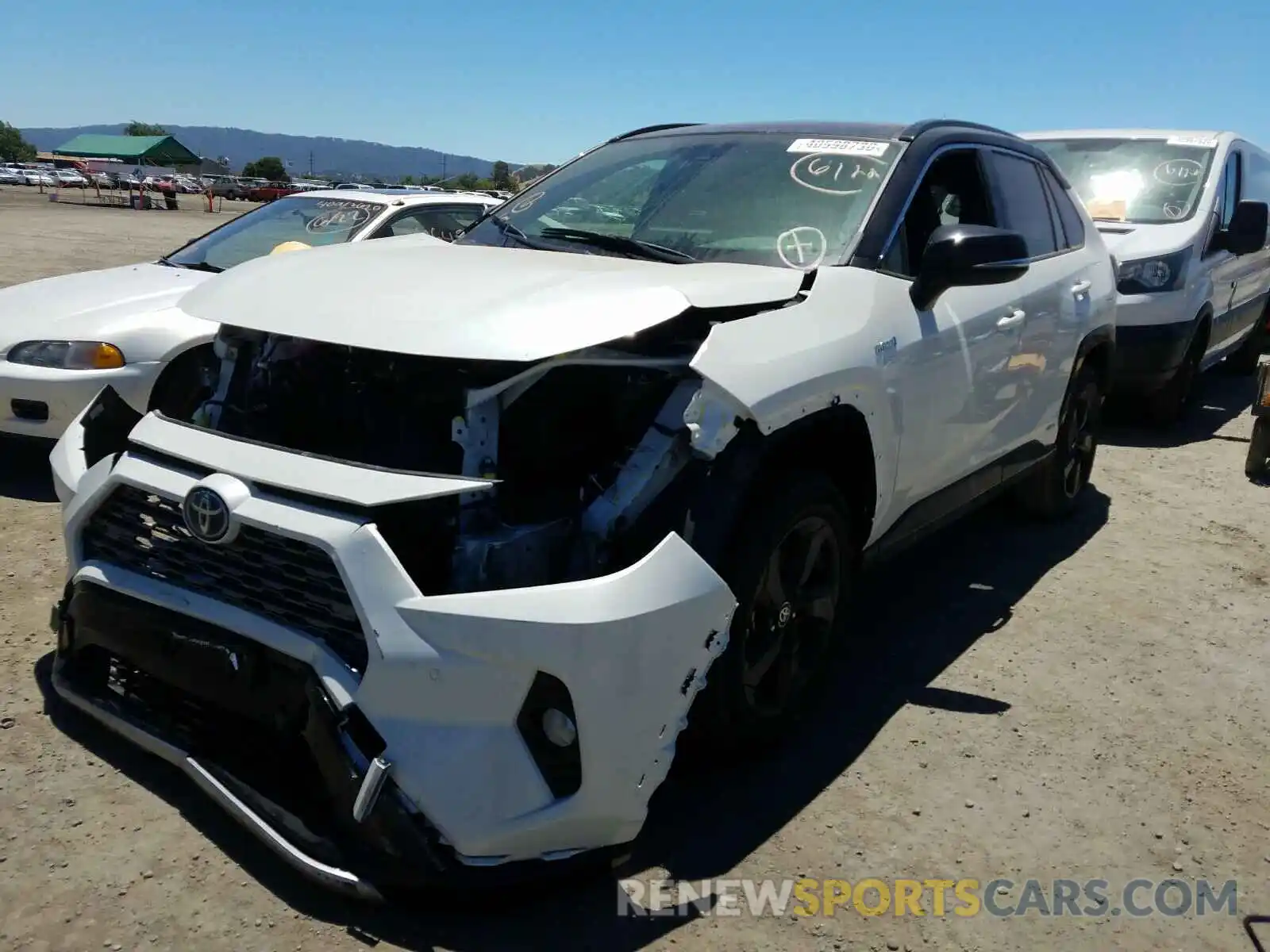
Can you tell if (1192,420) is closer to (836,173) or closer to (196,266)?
(836,173)

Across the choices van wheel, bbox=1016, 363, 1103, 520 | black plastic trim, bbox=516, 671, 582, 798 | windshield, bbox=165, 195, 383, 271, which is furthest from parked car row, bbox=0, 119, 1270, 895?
windshield, bbox=165, 195, 383, 271

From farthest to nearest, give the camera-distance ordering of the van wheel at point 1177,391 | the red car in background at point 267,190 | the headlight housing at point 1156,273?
the red car in background at point 267,190, the van wheel at point 1177,391, the headlight housing at point 1156,273

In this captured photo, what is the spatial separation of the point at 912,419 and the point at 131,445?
231cm

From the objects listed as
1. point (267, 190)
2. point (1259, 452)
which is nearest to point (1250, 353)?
point (1259, 452)

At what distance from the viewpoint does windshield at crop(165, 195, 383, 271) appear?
6.21 metres

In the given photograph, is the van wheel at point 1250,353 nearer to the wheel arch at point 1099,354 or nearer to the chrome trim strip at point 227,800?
the wheel arch at point 1099,354

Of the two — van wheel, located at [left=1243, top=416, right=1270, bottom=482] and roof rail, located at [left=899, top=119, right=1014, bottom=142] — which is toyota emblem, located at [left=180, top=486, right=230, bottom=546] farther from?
van wheel, located at [left=1243, top=416, right=1270, bottom=482]

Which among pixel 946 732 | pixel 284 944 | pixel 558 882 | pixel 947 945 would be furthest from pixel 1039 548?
pixel 284 944

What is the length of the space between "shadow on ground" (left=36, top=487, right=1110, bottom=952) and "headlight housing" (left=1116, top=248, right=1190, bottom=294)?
135 inches

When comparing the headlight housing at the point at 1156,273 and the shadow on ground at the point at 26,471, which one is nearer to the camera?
the shadow on ground at the point at 26,471

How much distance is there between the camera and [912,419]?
3.38 metres

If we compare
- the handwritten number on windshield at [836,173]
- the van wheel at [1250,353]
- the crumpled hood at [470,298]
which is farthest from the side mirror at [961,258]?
the van wheel at [1250,353]

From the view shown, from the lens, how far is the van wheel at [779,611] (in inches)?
108

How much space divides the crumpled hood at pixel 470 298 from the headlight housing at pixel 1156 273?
16.7 ft
